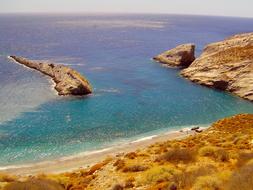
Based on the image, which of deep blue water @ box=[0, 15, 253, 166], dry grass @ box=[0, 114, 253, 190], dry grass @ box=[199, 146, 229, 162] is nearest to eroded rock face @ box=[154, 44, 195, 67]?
deep blue water @ box=[0, 15, 253, 166]

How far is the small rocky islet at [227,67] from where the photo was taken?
3157 inches

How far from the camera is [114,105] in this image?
67.8m

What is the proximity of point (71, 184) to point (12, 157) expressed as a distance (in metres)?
19.2

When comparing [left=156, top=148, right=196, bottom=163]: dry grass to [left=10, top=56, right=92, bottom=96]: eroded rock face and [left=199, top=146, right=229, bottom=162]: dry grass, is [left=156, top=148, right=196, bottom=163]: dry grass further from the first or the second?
[left=10, top=56, right=92, bottom=96]: eroded rock face

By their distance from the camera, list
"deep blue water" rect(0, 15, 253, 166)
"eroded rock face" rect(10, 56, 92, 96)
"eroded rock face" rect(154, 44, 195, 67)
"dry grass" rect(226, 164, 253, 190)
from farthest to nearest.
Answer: "eroded rock face" rect(154, 44, 195, 67)
"eroded rock face" rect(10, 56, 92, 96)
"deep blue water" rect(0, 15, 253, 166)
"dry grass" rect(226, 164, 253, 190)

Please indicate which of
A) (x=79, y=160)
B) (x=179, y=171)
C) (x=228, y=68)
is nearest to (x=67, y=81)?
(x=79, y=160)

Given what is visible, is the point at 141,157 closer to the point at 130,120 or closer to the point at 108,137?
the point at 108,137

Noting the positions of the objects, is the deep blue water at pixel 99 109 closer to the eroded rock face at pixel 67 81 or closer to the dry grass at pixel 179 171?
the eroded rock face at pixel 67 81

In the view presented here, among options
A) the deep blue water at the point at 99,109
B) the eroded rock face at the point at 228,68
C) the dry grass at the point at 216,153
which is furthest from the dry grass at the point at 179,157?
the eroded rock face at the point at 228,68

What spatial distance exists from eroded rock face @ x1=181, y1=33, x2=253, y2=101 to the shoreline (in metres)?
32.8

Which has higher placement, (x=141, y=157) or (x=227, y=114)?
(x=141, y=157)

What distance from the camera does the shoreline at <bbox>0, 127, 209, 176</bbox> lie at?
41.8 metres

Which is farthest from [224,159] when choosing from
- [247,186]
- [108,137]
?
[108,137]

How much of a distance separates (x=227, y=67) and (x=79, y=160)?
178ft
